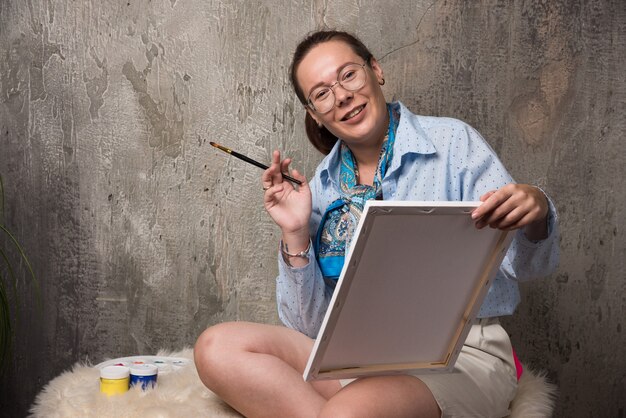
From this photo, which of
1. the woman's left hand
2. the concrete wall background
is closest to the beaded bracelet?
the woman's left hand

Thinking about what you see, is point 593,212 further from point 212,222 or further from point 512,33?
point 212,222

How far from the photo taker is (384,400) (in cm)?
123

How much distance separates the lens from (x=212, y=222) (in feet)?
7.25

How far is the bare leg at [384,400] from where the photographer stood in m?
1.20

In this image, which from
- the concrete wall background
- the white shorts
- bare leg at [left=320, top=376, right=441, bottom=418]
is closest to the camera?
bare leg at [left=320, top=376, right=441, bottom=418]

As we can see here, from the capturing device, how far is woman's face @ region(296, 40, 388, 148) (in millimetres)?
1593

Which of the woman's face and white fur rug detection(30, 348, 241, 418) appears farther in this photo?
the woman's face

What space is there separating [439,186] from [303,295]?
385 mm

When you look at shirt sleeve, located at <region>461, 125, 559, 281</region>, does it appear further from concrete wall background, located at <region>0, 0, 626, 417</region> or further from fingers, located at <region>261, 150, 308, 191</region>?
concrete wall background, located at <region>0, 0, 626, 417</region>

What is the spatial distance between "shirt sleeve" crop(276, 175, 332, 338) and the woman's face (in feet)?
0.92

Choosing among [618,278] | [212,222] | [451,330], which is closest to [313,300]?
[451,330]

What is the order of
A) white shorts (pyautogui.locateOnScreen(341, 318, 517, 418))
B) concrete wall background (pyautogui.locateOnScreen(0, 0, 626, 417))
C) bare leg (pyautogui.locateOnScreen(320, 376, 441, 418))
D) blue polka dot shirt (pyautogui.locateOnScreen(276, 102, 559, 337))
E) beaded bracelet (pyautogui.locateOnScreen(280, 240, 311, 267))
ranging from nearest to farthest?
bare leg (pyautogui.locateOnScreen(320, 376, 441, 418)) < white shorts (pyautogui.locateOnScreen(341, 318, 517, 418)) < blue polka dot shirt (pyautogui.locateOnScreen(276, 102, 559, 337)) < beaded bracelet (pyautogui.locateOnScreen(280, 240, 311, 267)) < concrete wall background (pyautogui.locateOnScreen(0, 0, 626, 417))

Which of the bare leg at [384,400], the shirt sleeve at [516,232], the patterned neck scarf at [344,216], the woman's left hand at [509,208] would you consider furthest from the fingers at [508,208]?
the patterned neck scarf at [344,216]

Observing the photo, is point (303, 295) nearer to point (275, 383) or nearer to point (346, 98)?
point (275, 383)
